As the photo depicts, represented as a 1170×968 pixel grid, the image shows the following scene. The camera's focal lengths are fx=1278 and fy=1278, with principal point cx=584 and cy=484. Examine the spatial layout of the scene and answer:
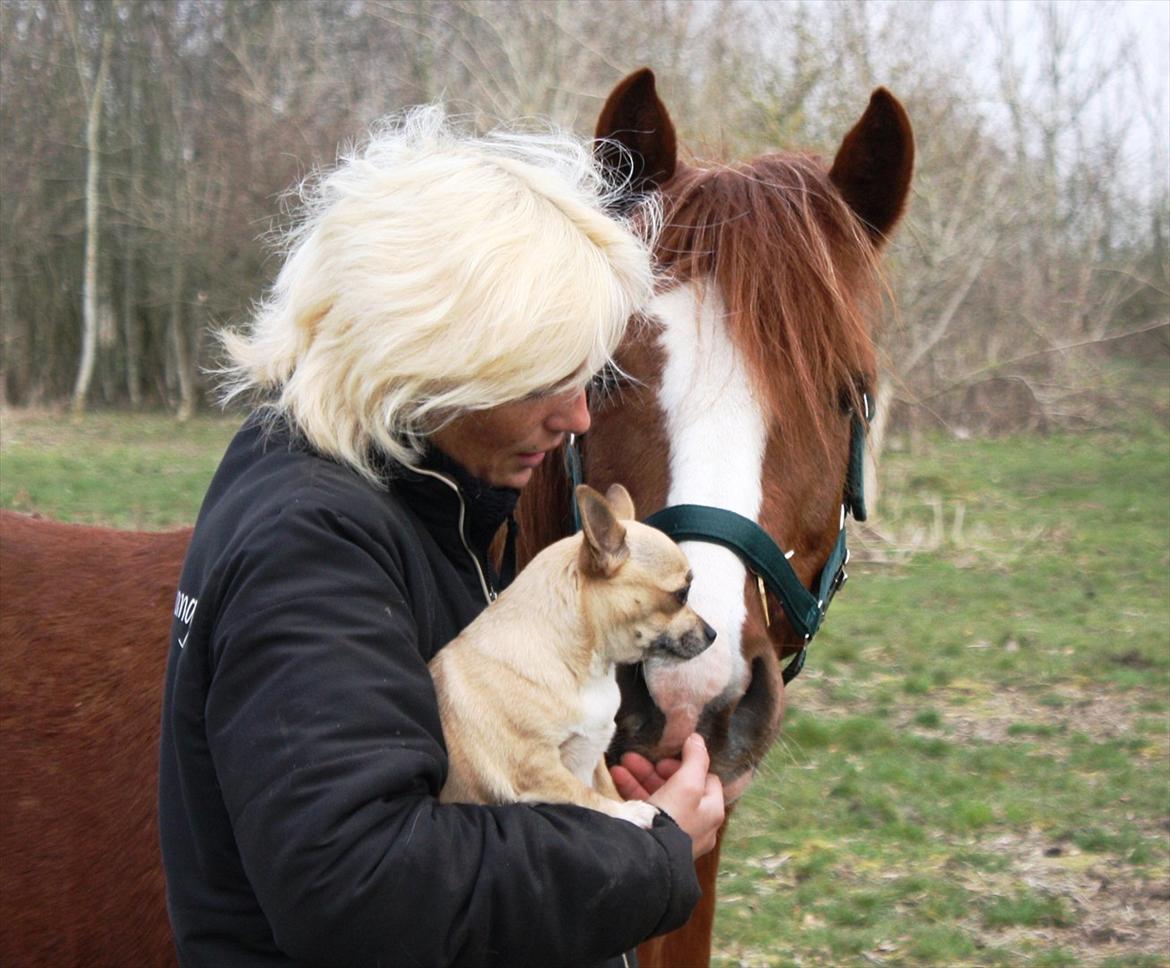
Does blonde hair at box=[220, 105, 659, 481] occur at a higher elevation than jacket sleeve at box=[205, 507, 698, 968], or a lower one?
higher

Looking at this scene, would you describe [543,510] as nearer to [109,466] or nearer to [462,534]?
[462,534]

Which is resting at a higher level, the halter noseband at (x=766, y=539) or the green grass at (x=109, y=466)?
the halter noseband at (x=766, y=539)

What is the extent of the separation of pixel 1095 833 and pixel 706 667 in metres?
5.37

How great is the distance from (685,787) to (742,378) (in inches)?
34.4

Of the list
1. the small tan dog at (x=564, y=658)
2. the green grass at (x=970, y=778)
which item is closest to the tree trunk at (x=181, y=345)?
the green grass at (x=970, y=778)

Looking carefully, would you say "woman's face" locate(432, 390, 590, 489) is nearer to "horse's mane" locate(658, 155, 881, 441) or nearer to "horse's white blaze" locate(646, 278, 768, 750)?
"horse's white blaze" locate(646, 278, 768, 750)

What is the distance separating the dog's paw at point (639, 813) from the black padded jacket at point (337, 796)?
2cm

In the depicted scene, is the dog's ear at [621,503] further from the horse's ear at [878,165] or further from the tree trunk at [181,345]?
the tree trunk at [181,345]

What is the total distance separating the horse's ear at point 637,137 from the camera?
2.80 m

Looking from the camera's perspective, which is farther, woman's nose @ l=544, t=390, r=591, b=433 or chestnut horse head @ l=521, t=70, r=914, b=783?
chestnut horse head @ l=521, t=70, r=914, b=783

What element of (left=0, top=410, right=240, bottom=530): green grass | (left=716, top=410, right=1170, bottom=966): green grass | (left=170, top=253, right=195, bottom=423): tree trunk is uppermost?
(left=170, top=253, right=195, bottom=423): tree trunk

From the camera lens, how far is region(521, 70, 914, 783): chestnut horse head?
2094 millimetres

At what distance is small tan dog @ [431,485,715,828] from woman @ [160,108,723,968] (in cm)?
8

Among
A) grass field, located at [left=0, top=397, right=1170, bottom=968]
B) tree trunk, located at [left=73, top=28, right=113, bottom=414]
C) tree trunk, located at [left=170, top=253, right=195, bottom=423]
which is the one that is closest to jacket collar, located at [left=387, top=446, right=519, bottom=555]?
grass field, located at [left=0, top=397, right=1170, bottom=968]
